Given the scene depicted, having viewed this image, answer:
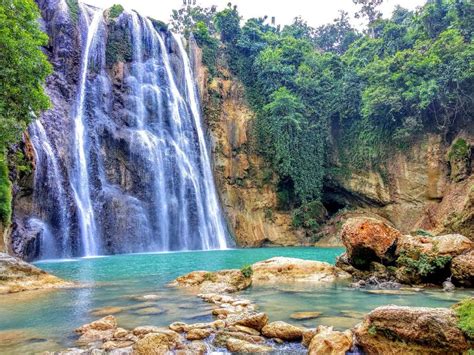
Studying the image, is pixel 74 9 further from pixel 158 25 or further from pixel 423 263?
pixel 423 263

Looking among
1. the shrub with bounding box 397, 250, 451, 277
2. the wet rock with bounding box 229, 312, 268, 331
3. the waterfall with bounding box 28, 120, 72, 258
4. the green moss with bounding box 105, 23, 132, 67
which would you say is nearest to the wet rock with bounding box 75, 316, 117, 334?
the wet rock with bounding box 229, 312, 268, 331

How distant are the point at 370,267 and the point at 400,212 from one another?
814 inches

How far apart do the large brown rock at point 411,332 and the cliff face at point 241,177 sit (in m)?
27.4

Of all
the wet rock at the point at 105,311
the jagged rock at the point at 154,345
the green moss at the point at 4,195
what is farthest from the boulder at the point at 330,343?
the green moss at the point at 4,195

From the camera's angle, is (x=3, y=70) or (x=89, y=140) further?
(x=89, y=140)

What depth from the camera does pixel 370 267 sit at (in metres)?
12.8

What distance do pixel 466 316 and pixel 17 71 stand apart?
1530 centimetres

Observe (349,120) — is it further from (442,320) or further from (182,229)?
(442,320)

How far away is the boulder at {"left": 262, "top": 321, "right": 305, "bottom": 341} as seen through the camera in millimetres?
6047

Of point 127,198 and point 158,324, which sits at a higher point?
point 127,198

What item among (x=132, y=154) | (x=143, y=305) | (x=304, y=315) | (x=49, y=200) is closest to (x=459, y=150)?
(x=132, y=154)

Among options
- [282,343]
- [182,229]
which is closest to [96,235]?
[182,229]

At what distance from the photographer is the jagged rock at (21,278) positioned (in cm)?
1066

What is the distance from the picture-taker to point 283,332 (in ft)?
20.0
